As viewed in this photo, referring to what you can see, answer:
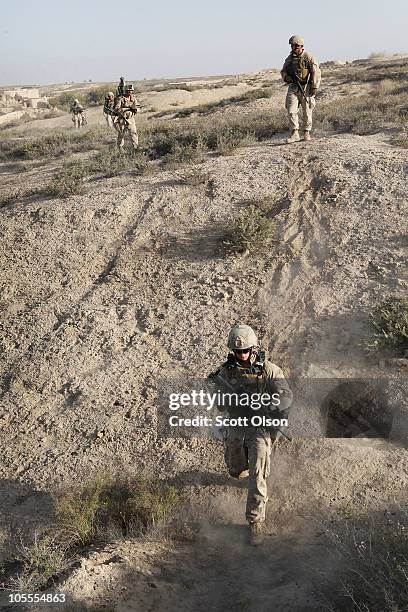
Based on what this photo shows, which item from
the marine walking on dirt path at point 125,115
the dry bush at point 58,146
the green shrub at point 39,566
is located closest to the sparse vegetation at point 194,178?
the marine walking on dirt path at point 125,115

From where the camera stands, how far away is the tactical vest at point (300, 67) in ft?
29.6

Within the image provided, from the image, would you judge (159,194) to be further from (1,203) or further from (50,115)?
(50,115)

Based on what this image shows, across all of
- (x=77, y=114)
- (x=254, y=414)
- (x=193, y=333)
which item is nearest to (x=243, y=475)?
(x=254, y=414)

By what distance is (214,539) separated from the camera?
13.9 feet

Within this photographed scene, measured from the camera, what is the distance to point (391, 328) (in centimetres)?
538

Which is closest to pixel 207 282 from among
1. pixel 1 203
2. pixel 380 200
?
pixel 380 200

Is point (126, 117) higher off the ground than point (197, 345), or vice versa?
point (126, 117)

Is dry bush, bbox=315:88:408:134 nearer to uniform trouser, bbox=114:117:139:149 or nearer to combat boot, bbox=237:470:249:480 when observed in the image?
uniform trouser, bbox=114:117:139:149

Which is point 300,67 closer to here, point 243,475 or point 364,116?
point 364,116

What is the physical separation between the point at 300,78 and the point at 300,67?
18 cm

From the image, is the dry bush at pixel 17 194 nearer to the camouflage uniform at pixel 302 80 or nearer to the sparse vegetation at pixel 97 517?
the camouflage uniform at pixel 302 80

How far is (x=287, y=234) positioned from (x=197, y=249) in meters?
1.26

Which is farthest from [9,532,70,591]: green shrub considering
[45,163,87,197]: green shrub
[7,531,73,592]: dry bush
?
[45,163,87,197]: green shrub

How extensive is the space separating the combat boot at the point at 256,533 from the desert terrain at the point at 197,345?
0.22ft
